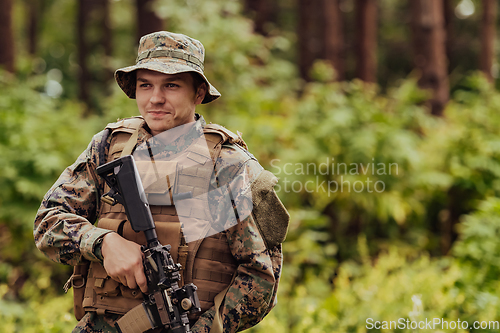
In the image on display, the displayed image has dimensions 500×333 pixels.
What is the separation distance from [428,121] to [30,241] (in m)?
6.17

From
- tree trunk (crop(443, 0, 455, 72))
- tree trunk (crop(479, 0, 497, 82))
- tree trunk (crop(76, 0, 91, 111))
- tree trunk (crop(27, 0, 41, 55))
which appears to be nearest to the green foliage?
tree trunk (crop(76, 0, 91, 111))

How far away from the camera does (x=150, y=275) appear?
5.96ft

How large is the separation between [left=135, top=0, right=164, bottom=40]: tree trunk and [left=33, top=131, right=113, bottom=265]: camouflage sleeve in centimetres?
652

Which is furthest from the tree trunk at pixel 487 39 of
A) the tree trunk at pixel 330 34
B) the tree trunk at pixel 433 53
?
the tree trunk at pixel 433 53

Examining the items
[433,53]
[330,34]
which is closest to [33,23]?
[330,34]

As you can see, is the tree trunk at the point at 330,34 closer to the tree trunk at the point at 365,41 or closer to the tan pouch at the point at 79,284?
the tree trunk at the point at 365,41

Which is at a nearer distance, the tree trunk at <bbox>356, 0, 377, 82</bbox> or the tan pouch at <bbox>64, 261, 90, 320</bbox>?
the tan pouch at <bbox>64, 261, 90, 320</bbox>

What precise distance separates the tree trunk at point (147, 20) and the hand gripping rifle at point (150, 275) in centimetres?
676

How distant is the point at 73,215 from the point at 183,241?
1.65 ft

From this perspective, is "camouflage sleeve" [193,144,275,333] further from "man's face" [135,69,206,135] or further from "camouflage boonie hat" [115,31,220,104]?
"camouflage boonie hat" [115,31,220,104]

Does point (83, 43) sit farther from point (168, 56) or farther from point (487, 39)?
point (168, 56)

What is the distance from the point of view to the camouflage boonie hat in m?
1.95

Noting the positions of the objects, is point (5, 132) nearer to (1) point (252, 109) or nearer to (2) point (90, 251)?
(1) point (252, 109)

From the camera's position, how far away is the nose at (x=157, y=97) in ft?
6.49
